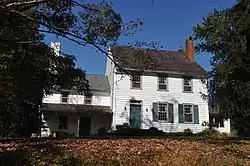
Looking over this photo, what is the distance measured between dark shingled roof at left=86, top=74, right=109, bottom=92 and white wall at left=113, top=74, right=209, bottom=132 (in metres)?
2.65

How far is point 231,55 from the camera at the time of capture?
1723cm

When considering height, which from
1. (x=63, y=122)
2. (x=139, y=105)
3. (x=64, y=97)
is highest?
(x=64, y=97)

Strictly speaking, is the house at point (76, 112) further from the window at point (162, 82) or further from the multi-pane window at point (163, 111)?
the window at point (162, 82)

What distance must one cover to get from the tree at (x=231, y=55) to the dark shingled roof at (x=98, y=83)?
1467 cm

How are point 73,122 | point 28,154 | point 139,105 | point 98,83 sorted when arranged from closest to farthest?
point 28,154, point 139,105, point 73,122, point 98,83

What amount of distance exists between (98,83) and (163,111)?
7.26 metres

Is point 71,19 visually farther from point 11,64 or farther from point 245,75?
point 245,75

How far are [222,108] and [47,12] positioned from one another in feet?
34.3

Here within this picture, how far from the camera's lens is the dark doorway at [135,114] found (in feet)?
94.6

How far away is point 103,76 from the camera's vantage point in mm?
34875

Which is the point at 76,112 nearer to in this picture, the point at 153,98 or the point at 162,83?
the point at 153,98

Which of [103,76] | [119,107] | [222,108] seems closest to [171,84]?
[119,107]

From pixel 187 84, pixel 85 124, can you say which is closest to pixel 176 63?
pixel 187 84

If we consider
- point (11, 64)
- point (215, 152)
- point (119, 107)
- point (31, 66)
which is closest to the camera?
point (215, 152)
